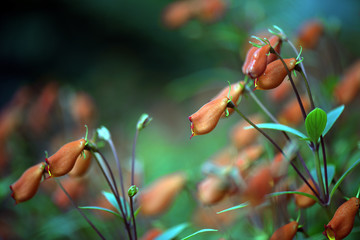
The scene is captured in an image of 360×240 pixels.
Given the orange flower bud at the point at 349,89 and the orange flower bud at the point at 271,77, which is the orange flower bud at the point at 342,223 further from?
the orange flower bud at the point at 349,89

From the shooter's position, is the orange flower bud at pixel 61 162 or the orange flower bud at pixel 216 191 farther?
the orange flower bud at pixel 216 191

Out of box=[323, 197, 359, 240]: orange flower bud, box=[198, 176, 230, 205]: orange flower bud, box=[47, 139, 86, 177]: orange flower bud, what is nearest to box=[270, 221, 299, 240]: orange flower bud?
box=[323, 197, 359, 240]: orange flower bud

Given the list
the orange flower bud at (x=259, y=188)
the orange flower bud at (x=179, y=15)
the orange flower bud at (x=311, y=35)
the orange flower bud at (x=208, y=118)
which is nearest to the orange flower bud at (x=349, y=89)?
the orange flower bud at (x=311, y=35)

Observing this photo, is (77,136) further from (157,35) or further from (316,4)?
(157,35)

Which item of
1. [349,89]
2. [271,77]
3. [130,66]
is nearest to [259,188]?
[271,77]

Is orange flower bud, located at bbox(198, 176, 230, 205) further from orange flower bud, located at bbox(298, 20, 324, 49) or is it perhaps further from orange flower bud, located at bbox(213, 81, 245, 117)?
orange flower bud, located at bbox(298, 20, 324, 49)

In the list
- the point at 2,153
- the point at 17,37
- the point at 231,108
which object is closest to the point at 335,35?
the point at 231,108
